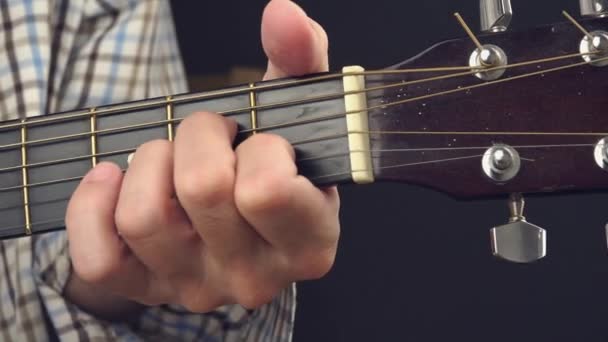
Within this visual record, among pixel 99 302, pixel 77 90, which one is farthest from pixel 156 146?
pixel 77 90

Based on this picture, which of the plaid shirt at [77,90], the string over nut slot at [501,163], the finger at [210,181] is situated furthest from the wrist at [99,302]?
the string over nut slot at [501,163]

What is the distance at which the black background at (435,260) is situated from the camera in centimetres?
109

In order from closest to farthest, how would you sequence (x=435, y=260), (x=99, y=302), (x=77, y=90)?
(x=99, y=302) → (x=77, y=90) → (x=435, y=260)

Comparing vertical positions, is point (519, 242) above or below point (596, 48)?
below

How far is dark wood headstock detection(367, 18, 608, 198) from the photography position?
1.72 ft

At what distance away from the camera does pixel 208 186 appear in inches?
20.5

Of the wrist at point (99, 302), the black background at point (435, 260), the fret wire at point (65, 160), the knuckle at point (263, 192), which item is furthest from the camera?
the black background at point (435, 260)

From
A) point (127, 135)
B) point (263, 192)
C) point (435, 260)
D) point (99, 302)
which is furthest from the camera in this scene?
point (435, 260)

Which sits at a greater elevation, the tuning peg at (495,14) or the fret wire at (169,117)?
the tuning peg at (495,14)

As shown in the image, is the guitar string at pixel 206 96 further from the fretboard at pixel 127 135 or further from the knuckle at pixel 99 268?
the knuckle at pixel 99 268

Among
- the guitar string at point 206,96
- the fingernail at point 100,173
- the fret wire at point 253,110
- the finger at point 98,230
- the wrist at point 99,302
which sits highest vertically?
the guitar string at point 206,96

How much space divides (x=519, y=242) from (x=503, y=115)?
0.08 metres

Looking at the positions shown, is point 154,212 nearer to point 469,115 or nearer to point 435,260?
point 469,115

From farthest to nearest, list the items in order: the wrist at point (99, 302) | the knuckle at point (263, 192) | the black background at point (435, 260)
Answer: the black background at point (435, 260) → the wrist at point (99, 302) → the knuckle at point (263, 192)
